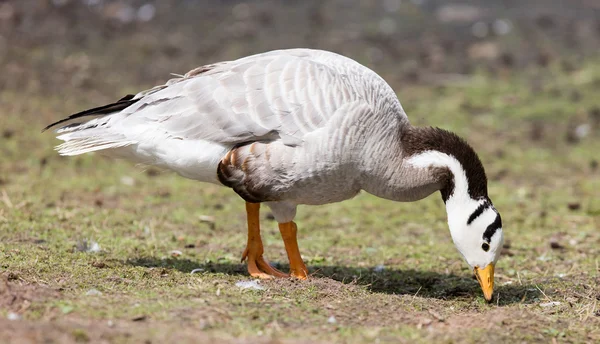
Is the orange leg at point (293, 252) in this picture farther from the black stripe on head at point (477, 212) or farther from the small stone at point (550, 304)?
the small stone at point (550, 304)

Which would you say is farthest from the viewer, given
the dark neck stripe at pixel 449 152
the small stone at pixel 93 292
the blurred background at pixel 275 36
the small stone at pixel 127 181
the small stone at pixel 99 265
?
the blurred background at pixel 275 36

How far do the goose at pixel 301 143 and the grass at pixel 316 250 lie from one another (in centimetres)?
73

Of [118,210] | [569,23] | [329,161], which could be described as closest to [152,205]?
[118,210]

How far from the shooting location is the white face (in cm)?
635

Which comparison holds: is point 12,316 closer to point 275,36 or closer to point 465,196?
point 465,196

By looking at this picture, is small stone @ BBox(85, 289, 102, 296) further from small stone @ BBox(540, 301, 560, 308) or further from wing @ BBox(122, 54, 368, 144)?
small stone @ BBox(540, 301, 560, 308)

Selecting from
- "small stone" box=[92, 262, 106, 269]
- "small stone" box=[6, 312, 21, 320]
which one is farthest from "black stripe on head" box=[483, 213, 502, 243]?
"small stone" box=[6, 312, 21, 320]

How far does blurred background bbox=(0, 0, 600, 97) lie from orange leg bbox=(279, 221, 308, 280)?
718cm

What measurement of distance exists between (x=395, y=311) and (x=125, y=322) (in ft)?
6.49

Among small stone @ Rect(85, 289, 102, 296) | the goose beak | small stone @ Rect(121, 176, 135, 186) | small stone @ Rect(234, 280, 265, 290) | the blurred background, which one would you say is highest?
the blurred background

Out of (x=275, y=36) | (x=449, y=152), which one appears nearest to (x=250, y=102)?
(x=449, y=152)

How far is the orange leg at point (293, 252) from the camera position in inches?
272

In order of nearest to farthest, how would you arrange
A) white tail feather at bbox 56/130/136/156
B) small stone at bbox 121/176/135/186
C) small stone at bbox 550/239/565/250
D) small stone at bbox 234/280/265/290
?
small stone at bbox 234/280/265/290, white tail feather at bbox 56/130/136/156, small stone at bbox 550/239/565/250, small stone at bbox 121/176/135/186

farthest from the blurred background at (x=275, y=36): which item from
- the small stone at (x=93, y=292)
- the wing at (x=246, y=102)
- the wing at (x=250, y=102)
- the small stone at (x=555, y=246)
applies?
the small stone at (x=93, y=292)
